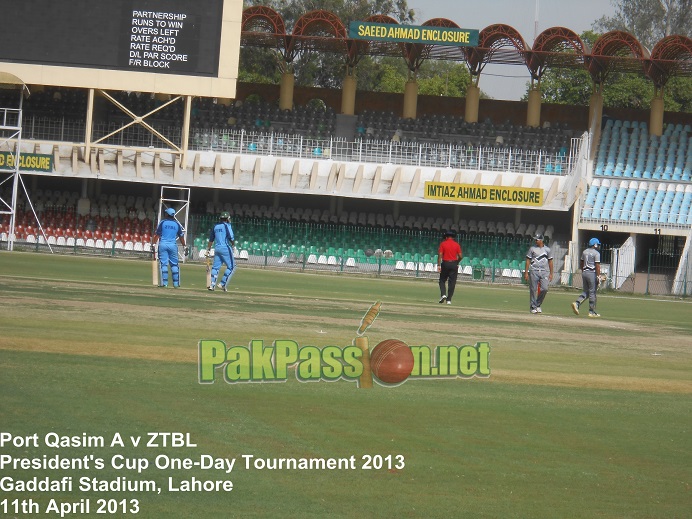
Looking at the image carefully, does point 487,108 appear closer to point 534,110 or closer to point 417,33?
point 534,110

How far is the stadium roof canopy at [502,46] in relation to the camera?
45.9 m

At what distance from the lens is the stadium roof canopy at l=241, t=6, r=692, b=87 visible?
151 feet

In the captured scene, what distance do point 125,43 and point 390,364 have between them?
32842mm

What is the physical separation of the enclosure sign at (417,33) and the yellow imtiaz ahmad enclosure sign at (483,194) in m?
6.59

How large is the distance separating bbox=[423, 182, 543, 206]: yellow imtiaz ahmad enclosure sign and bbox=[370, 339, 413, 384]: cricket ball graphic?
32.1m

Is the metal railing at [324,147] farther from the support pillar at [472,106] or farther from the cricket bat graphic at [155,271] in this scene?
the cricket bat graphic at [155,271]

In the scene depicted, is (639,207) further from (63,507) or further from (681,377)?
(63,507)

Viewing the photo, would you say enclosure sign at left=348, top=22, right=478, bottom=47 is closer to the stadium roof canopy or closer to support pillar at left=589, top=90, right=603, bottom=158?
the stadium roof canopy

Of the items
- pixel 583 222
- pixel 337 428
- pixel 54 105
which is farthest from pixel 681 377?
pixel 54 105

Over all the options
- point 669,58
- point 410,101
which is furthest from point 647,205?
point 410,101

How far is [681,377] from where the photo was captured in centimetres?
1451

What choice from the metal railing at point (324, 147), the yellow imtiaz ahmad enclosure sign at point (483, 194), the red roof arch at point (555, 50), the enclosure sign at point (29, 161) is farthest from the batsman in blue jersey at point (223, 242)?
the red roof arch at point (555, 50)

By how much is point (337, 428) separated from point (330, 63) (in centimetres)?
6455

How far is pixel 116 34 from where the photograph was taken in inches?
1645
